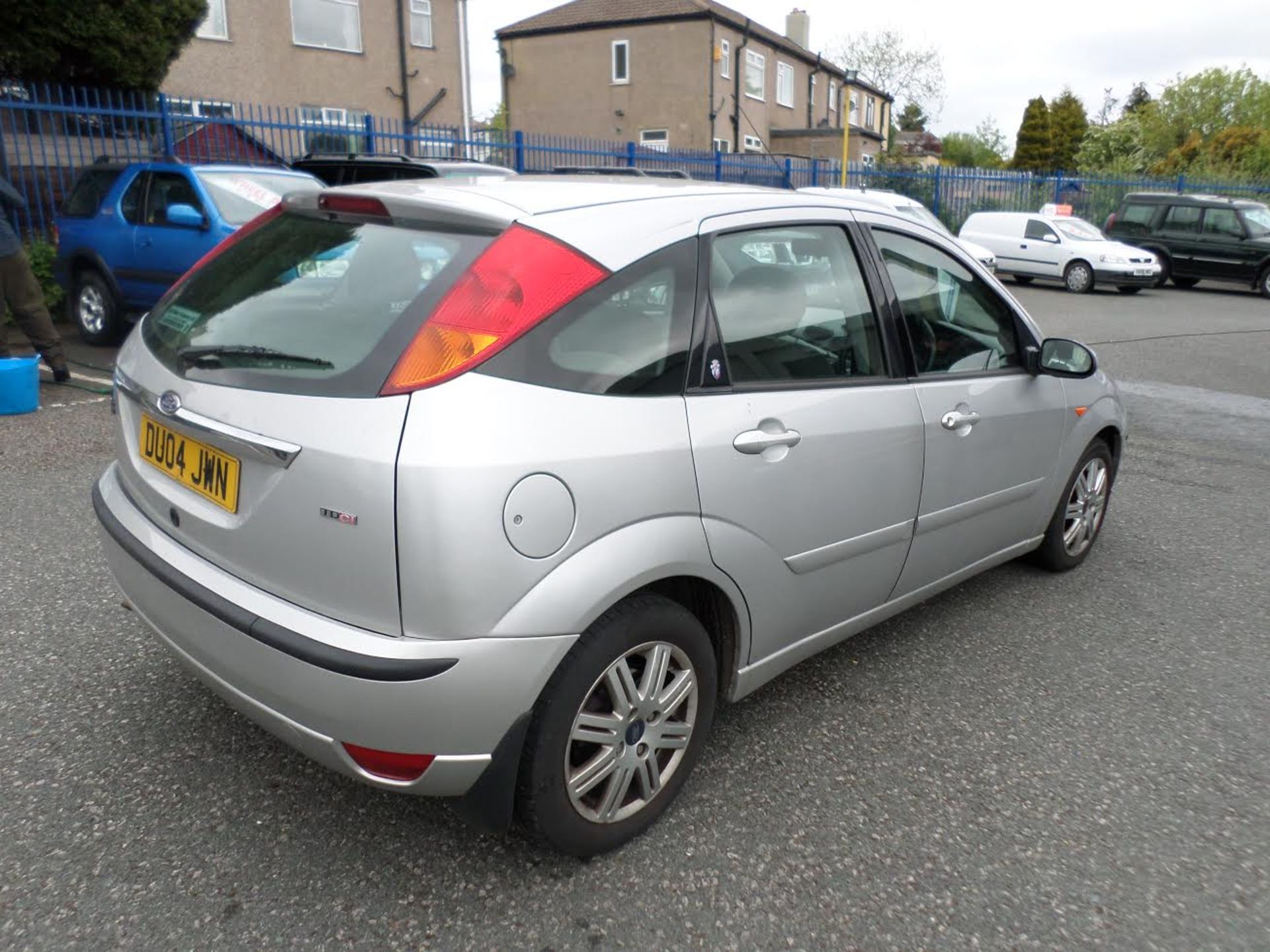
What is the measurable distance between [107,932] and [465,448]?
4.32ft

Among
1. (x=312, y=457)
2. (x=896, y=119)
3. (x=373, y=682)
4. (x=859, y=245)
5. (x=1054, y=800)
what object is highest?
(x=896, y=119)

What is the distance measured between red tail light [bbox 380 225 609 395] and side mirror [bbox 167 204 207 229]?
23.6 ft

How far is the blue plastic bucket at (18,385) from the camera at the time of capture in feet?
22.6

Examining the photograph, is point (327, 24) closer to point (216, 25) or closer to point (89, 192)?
A: point (216, 25)

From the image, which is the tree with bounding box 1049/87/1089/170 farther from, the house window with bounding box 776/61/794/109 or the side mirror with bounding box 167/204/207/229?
the side mirror with bounding box 167/204/207/229

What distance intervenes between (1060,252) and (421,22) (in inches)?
600

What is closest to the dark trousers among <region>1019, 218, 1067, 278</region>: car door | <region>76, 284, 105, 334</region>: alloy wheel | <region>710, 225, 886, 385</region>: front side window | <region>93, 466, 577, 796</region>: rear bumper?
<region>76, 284, 105, 334</region>: alloy wheel

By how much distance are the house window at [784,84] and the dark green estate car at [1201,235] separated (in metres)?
20.7

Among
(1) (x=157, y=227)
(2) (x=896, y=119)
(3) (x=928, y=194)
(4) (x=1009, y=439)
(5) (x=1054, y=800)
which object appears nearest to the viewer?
(5) (x=1054, y=800)

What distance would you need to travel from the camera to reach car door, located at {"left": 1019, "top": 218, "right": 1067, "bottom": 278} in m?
19.4

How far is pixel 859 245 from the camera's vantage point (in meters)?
3.16

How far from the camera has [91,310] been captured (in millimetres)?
9648

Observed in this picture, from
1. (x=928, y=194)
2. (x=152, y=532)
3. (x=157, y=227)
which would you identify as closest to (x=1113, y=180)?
(x=928, y=194)

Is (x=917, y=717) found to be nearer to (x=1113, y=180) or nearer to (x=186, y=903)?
(x=186, y=903)
